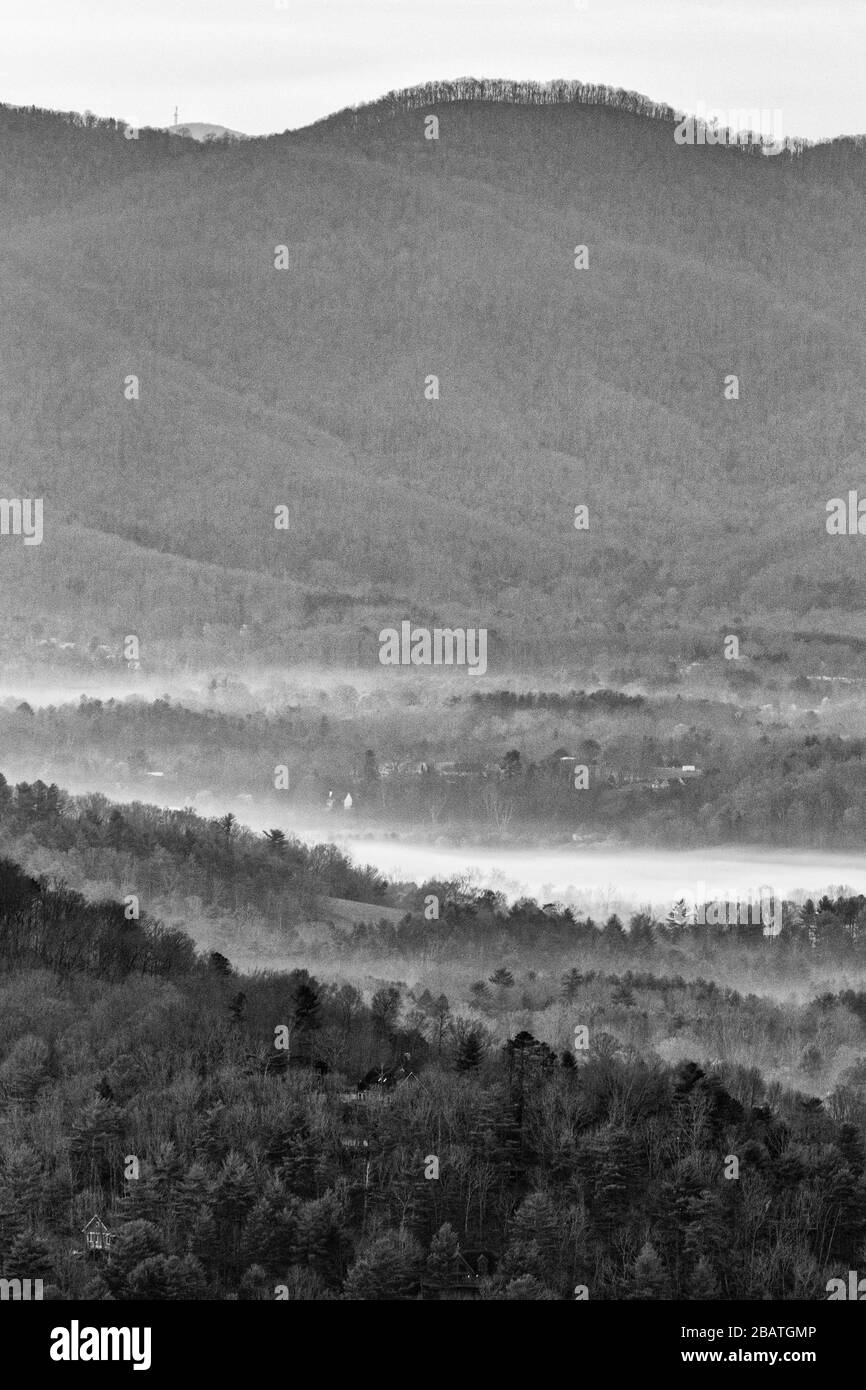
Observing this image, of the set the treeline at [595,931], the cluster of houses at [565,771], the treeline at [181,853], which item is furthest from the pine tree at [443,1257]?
the cluster of houses at [565,771]

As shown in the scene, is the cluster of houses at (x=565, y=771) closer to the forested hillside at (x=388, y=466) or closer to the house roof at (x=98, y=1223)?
the forested hillside at (x=388, y=466)

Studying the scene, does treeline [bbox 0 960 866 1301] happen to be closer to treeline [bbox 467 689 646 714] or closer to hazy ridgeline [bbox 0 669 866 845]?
hazy ridgeline [bbox 0 669 866 845]

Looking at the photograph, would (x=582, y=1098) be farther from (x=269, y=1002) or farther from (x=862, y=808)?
(x=862, y=808)

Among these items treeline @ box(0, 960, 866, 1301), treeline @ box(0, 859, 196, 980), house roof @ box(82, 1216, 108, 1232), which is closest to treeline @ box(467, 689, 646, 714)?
treeline @ box(0, 859, 196, 980)

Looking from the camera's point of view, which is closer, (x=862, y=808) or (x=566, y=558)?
(x=862, y=808)

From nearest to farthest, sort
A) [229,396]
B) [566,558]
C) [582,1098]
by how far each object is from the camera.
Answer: [582,1098] < [566,558] < [229,396]

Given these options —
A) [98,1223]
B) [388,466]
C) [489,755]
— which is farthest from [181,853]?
[388,466]

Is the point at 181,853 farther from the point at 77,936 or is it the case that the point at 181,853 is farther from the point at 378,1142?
the point at 378,1142
